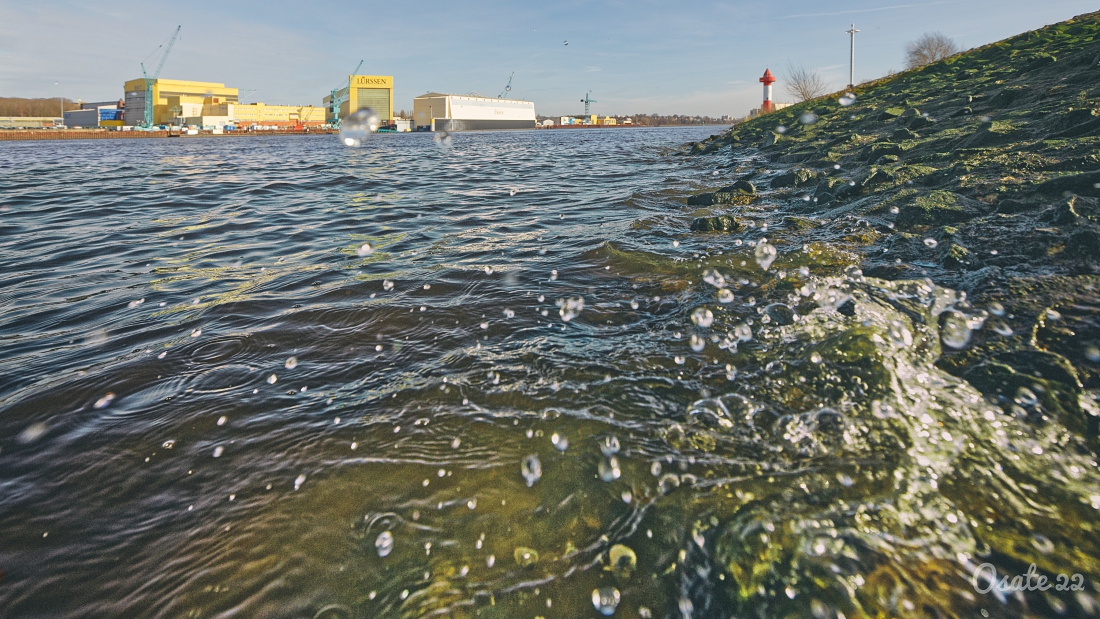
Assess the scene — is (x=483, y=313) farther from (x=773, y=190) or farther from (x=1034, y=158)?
(x=773, y=190)

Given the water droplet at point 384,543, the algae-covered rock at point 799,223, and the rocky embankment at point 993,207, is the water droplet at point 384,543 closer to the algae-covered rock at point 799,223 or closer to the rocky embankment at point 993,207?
the rocky embankment at point 993,207

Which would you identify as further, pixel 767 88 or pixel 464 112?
pixel 464 112

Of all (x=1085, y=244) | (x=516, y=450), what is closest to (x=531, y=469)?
(x=516, y=450)

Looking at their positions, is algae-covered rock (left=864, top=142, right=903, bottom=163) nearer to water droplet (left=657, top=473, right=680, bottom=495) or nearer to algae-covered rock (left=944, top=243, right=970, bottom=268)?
algae-covered rock (left=944, top=243, right=970, bottom=268)

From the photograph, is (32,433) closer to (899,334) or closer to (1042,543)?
(1042,543)

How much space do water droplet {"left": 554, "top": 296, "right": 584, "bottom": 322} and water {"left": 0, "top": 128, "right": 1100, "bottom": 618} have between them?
36 millimetres

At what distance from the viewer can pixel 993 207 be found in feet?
16.4

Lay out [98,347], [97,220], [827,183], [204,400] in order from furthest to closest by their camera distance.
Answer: [97,220]
[827,183]
[98,347]
[204,400]

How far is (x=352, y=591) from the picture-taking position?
72.7 inches

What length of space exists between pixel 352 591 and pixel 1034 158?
750 centimetres

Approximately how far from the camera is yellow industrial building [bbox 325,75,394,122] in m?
106

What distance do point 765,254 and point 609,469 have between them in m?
3.75

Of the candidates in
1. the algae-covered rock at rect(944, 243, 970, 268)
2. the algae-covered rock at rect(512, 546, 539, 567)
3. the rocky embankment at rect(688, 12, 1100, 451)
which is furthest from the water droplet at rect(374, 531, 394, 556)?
the algae-covered rock at rect(944, 243, 970, 268)

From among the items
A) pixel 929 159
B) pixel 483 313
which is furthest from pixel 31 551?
pixel 929 159
